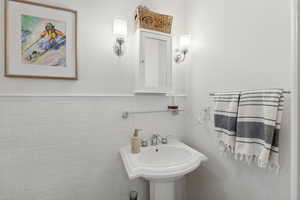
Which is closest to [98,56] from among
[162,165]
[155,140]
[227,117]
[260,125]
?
[155,140]

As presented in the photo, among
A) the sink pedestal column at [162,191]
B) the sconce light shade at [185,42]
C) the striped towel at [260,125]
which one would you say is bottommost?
the sink pedestal column at [162,191]

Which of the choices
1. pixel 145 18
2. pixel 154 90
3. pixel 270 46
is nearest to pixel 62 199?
pixel 154 90

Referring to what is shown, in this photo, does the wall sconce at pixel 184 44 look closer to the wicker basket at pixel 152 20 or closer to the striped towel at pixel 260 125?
the wicker basket at pixel 152 20

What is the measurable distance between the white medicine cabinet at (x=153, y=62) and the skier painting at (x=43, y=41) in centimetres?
62

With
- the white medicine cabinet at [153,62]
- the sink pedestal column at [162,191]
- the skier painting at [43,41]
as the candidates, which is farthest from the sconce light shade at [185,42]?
the sink pedestal column at [162,191]

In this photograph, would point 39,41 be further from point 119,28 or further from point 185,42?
point 185,42

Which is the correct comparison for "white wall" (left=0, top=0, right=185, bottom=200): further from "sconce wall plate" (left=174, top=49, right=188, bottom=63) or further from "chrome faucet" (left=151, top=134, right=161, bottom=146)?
"sconce wall plate" (left=174, top=49, right=188, bottom=63)

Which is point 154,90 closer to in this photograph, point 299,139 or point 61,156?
point 61,156

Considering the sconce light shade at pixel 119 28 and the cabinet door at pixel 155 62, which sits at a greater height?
the sconce light shade at pixel 119 28

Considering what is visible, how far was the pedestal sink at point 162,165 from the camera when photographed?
0.95m

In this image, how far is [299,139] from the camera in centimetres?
43

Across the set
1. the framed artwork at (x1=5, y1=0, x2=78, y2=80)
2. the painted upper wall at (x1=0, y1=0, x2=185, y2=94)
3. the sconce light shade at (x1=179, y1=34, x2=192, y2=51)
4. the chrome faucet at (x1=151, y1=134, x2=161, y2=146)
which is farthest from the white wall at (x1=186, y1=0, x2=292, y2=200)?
the framed artwork at (x1=5, y1=0, x2=78, y2=80)

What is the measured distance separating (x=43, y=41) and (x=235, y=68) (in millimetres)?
1469

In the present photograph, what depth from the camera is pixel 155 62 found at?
148 centimetres
